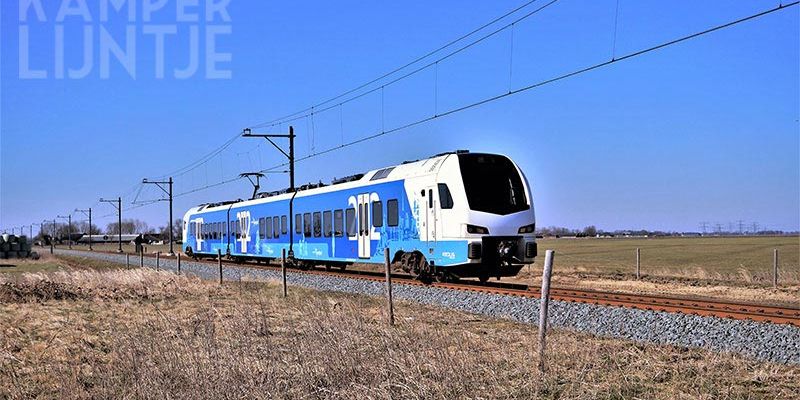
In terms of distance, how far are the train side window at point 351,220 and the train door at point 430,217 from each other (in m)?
5.07

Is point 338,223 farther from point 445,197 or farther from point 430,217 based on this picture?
point 445,197

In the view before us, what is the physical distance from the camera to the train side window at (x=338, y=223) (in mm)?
25547

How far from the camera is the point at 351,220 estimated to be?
24.7m

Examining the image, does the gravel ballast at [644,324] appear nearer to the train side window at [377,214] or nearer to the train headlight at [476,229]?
the train headlight at [476,229]

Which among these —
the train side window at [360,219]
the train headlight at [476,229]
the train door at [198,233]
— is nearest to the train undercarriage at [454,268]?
the train headlight at [476,229]

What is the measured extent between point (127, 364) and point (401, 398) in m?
3.48

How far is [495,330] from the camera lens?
1196 cm

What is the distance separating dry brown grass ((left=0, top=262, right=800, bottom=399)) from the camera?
23.9ft

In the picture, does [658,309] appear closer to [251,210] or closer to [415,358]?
[415,358]

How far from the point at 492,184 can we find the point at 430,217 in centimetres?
181

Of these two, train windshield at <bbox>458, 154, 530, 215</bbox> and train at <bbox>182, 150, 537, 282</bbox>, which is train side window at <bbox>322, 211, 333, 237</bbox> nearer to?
train at <bbox>182, 150, 537, 282</bbox>

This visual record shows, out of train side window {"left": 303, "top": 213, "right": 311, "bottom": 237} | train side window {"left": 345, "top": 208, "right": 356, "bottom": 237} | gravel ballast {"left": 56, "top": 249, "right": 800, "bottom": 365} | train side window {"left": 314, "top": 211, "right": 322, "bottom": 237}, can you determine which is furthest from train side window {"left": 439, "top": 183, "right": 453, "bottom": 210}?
train side window {"left": 303, "top": 213, "right": 311, "bottom": 237}

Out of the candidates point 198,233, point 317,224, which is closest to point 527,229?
point 317,224

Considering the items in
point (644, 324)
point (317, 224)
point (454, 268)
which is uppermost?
point (317, 224)
